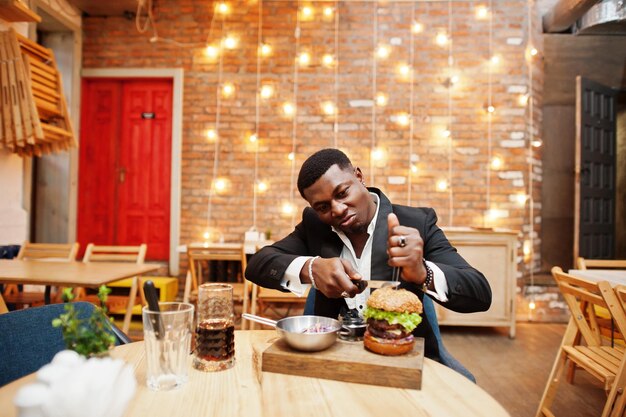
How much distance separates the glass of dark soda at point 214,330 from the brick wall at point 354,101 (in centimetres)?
397

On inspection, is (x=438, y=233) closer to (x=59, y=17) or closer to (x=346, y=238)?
(x=346, y=238)

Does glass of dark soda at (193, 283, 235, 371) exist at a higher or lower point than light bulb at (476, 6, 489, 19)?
lower

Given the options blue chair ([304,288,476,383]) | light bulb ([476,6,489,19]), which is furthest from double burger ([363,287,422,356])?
light bulb ([476,6,489,19])

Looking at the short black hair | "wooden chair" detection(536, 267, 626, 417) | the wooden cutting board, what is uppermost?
the short black hair

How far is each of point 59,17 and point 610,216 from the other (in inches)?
263

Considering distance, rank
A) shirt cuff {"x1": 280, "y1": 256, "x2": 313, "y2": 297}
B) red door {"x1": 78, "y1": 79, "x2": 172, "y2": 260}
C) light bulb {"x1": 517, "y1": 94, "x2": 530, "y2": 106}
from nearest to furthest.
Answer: shirt cuff {"x1": 280, "y1": 256, "x2": 313, "y2": 297} < light bulb {"x1": 517, "y1": 94, "x2": 530, "y2": 106} < red door {"x1": 78, "y1": 79, "x2": 172, "y2": 260}

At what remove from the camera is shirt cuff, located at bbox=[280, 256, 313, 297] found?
1517 mm

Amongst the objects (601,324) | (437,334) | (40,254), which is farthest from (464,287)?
(40,254)

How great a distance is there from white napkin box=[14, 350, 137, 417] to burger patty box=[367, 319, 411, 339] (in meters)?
0.63

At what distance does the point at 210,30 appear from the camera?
525cm

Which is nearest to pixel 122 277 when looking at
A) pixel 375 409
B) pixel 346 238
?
pixel 346 238

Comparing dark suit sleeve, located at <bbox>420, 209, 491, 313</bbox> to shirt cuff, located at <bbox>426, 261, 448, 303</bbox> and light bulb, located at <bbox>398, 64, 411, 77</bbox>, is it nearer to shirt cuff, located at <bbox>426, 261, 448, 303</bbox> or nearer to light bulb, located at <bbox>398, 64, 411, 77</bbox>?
shirt cuff, located at <bbox>426, 261, 448, 303</bbox>

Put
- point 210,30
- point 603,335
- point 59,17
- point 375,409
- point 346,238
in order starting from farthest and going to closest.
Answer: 1. point 210,30
2. point 59,17
3. point 603,335
4. point 346,238
5. point 375,409

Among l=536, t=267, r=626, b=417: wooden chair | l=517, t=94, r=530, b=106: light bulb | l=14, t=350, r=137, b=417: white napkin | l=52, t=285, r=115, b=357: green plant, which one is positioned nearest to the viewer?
l=14, t=350, r=137, b=417: white napkin
